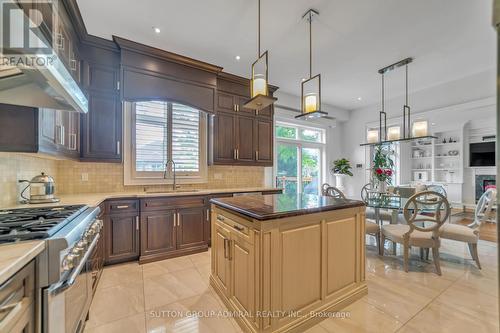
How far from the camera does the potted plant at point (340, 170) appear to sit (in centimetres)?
646

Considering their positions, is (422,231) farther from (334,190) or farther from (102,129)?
(102,129)

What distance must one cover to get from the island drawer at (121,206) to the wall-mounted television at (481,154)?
7.70 metres

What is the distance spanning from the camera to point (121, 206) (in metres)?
2.75

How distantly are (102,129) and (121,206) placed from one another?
1086mm

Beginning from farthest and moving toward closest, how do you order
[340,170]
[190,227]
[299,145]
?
[340,170]
[299,145]
[190,227]

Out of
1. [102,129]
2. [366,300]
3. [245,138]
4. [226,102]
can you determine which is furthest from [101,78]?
[366,300]

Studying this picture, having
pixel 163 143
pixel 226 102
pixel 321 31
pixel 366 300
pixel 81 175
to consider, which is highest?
pixel 321 31

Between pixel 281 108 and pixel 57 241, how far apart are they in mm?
5033

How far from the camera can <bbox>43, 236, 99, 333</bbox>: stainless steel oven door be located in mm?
996

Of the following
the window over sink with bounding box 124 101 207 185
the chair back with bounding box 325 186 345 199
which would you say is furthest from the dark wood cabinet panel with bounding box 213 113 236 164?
the chair back with bounding box 325 186 345 199

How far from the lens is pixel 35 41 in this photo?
94 centimetres

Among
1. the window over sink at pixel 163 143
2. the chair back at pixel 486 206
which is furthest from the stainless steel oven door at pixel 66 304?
the chair back at pixel 486 206

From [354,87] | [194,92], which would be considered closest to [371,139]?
[354,87]

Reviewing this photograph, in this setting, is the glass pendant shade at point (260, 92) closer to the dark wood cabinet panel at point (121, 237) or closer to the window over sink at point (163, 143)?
the window over sink at point (163, 143)
